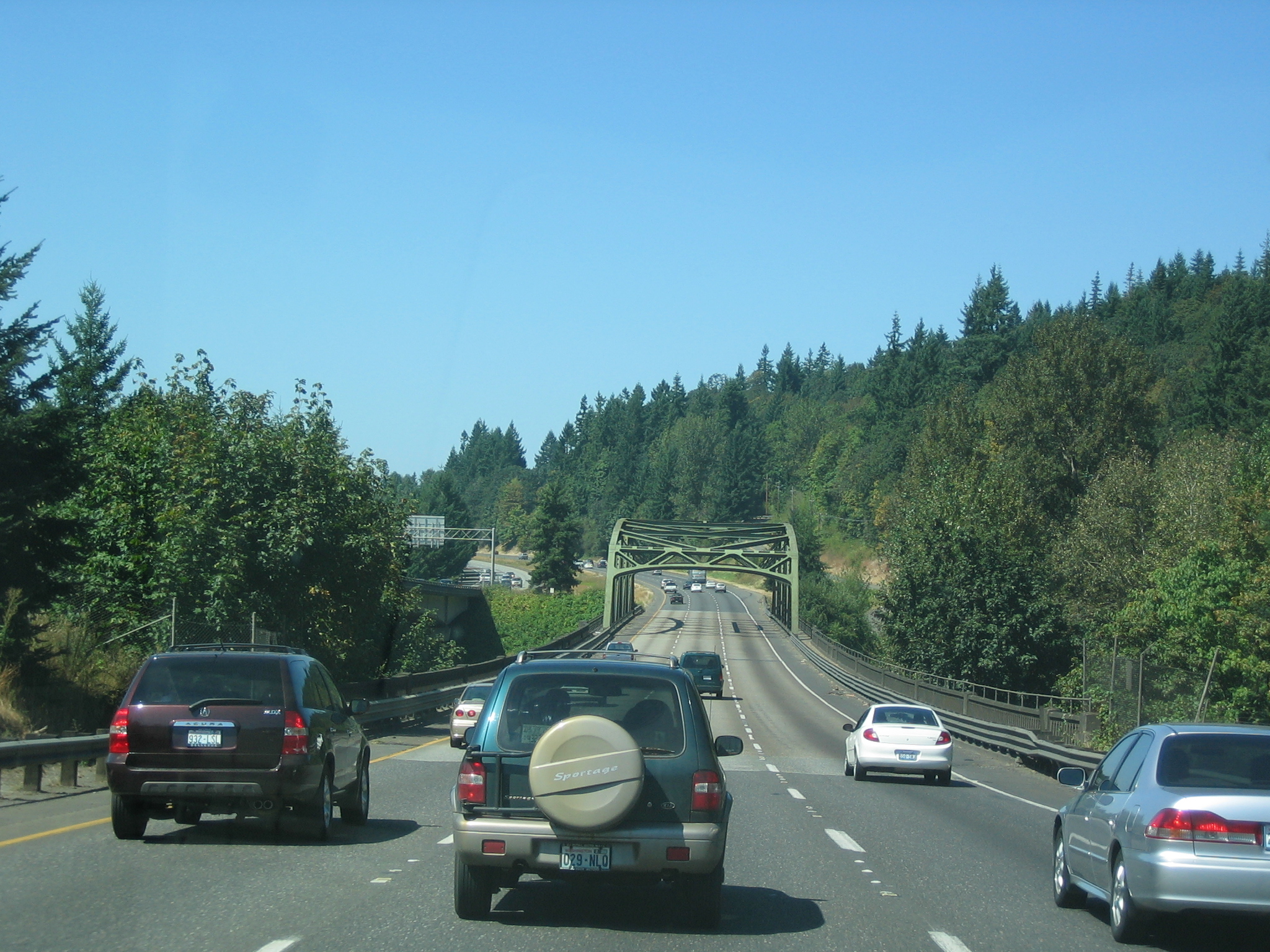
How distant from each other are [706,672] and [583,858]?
4132 cm

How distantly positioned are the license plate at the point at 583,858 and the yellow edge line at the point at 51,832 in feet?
18.8

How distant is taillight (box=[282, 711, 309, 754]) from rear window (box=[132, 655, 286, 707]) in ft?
0.54

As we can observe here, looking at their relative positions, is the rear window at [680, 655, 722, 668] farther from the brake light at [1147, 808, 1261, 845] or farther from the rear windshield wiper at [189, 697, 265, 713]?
the brake light at [1147, 808, 1261, 845]

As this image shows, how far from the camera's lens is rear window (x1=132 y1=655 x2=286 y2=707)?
11.0m

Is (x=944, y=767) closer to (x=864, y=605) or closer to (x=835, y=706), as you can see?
(x=835, y=706)

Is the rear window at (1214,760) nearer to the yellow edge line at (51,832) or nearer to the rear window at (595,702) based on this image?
the rear window at (595,702)

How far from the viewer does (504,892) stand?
9.63 meters

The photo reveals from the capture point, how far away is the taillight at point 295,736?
11.0 metres

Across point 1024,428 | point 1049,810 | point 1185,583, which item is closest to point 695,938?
point 1049,810

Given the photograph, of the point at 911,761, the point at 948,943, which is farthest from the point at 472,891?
the point at 911,761

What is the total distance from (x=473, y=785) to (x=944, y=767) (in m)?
15.7

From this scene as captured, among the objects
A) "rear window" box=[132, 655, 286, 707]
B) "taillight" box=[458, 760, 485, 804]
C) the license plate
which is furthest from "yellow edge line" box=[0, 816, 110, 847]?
the license plate

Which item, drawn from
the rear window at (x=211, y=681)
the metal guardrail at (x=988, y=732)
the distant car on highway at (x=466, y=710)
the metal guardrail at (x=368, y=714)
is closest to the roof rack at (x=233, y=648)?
the rear window at (x=211, y=681)

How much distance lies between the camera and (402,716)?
30547mm
